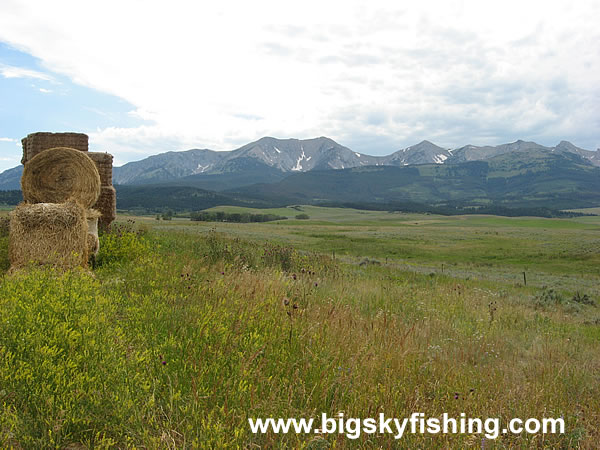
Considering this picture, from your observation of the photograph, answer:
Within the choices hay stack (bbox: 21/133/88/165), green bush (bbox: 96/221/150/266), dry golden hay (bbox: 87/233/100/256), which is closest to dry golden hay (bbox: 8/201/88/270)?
dry golden hay (bbox: 87/233/100/256)

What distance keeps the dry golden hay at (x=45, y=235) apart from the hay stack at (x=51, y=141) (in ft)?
17.5

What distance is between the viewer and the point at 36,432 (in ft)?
9.21

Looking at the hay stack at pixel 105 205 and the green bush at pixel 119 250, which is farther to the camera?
the hay stack at pixel 105 205

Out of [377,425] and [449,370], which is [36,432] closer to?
[377,425]

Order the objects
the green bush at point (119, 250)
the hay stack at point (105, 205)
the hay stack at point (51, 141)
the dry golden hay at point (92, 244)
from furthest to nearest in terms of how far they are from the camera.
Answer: the hay stack at point (51, 141) → the hay stack at point (105, 205) → the green bush at point (119, 250) → the dry golden hay at point (92, 244)

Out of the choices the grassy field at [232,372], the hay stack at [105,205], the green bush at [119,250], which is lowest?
the grassy field at [232,372]

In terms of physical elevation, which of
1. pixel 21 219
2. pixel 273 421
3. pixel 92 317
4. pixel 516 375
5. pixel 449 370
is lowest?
pixel 516 375

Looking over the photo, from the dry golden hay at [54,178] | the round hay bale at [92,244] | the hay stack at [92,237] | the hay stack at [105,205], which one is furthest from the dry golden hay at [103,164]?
the round hay bale at [92,244]

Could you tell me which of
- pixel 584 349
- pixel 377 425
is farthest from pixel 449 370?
pixel 584 349

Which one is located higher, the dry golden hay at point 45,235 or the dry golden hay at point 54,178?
the dry golden hay at point 54,178

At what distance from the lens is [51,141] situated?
46.8ft

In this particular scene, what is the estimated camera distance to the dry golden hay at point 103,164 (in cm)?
1419

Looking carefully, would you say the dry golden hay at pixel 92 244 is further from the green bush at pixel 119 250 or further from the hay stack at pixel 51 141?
→ the hay stack at pixel 51 141

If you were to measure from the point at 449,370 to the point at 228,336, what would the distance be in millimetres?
2602
